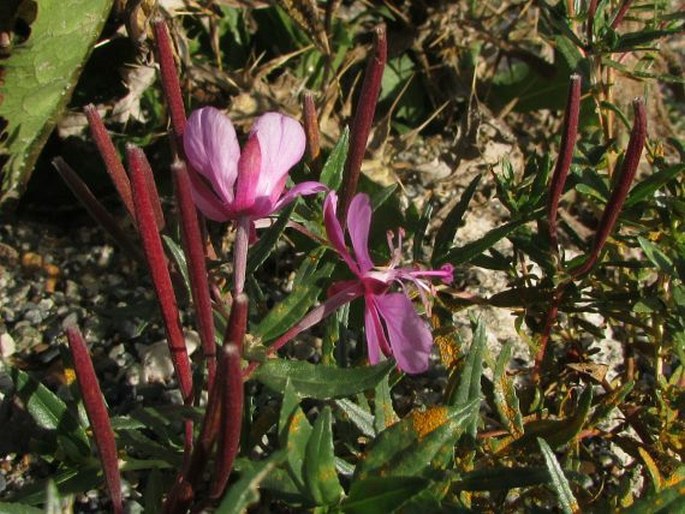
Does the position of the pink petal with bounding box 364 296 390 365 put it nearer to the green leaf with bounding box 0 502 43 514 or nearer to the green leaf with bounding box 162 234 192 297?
the green leaf with bounding box 162 234 192 297

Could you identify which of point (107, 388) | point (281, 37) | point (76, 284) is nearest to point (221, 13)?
point (281, 37)

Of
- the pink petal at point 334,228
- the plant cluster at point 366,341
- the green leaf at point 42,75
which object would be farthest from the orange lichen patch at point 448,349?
the green leaf at point 42,75

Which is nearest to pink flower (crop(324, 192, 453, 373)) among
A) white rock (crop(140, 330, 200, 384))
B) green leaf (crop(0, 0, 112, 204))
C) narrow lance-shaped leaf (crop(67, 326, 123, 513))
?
narrow lance-shaped leaf (crop(67, 326, 123, 513))

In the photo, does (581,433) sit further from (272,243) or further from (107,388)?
(107,388)

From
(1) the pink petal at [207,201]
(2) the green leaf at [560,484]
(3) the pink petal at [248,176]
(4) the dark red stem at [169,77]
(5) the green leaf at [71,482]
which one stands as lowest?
(5) the green leaf at [71,482]

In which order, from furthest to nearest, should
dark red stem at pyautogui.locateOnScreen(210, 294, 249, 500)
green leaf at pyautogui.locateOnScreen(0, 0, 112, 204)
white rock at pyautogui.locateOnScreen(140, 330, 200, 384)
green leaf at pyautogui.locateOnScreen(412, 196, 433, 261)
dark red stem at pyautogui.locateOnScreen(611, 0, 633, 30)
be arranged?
green leaf at pyautogui.locateOnScreen(0, 0, 112, 204)
white rock at pyautogui.locateOnScreen(140, 330, 200, 384)
dark red stem at pyautogui.locateOnScreen(611, 0, 633, 30)
green leaf at pyautogui.locateOnScreen(412, 196, 433, 261)
dark red stem at pyautogui.locateOnScreen(210, 294, 249, 500)

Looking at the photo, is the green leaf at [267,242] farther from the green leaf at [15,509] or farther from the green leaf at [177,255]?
the green leaf at [15,509]

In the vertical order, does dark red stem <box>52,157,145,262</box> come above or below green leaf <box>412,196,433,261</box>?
above

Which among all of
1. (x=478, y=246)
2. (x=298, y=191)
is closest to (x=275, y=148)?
(x=298, y=191)
